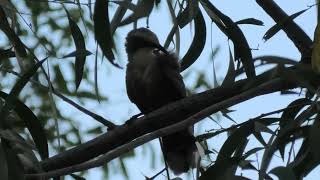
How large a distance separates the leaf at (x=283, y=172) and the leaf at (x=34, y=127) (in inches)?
36.5

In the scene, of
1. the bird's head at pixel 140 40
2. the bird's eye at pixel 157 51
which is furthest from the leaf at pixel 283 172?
the bird's head at pixel 140 40

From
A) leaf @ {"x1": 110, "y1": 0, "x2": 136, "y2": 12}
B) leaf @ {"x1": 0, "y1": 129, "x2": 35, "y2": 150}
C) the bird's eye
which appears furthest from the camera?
the bird's eye

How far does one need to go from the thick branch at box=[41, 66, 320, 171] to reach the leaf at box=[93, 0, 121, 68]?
0.80ft

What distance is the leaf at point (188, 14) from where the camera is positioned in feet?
8.68

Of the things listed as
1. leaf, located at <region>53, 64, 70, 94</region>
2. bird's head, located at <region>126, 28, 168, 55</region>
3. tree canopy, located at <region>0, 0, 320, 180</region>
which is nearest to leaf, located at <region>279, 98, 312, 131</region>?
tree canopy, located at <region>0, 0, 320, 180</region>

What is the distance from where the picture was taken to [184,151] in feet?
11.8

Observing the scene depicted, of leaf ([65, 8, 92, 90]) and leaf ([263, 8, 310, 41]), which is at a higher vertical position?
leaf ([65, 8, 92, 90])

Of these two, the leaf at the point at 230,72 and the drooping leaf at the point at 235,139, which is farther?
the leaf at the point at 230,72

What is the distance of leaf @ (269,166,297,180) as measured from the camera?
Result: 2104mm

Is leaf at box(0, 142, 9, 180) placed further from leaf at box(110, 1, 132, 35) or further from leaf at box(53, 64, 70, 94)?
leaf at box(53, 64, 70, 94)

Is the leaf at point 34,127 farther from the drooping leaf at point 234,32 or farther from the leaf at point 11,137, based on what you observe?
the drooping leaf at point 234,32

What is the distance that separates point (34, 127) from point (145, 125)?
0.39 meters

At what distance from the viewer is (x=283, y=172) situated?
2.12m

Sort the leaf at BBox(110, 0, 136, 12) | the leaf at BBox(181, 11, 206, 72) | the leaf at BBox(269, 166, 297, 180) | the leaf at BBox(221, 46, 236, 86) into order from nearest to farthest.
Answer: the leaf at BBox(269, 166, 297, 180)
the leaf at BBox(110, 0, 136, 12)
the leaf at BBox(221, 46, 236, 86)
the leaf at BBox(181, 11, 206, 72)
